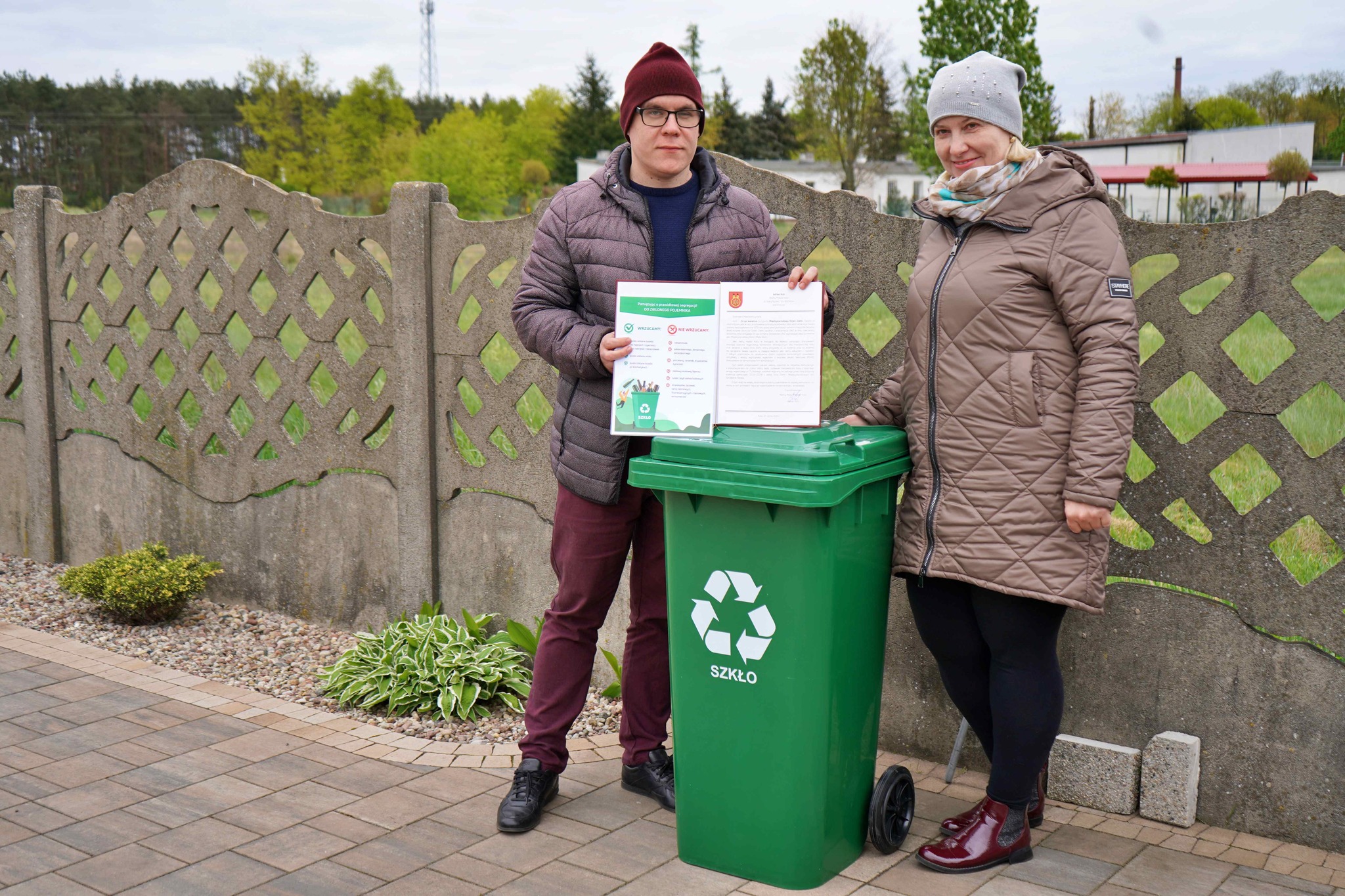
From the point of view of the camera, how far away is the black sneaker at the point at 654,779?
3.45 m

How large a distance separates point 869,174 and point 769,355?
6026 cm

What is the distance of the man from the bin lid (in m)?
0.34

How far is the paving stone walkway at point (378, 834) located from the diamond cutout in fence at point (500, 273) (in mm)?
1781

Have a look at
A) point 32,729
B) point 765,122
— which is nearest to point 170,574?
point 32,729

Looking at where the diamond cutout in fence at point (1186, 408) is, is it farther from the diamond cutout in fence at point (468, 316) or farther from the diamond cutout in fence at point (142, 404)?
the diamond cutout in fence at point (142, 404)

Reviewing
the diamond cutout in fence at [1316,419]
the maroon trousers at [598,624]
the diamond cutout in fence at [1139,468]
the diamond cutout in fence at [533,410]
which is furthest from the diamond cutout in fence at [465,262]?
the diamond cutout in fence at [1316,419]

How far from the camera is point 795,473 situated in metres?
2.69

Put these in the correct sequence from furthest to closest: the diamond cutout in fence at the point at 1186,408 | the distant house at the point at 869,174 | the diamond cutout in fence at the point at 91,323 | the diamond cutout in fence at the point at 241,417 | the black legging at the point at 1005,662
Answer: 1. the distant house at the point at 869,174
2. the diamond cutout in fence at the point at 91,323
3. the diamond cutout in fence at the point at 241,417
4. the diamond cutout in fence at the point at 1186,408
5. the black legging at the point at 1005,662

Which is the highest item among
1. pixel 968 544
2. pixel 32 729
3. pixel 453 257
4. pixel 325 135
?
pixel 325 135

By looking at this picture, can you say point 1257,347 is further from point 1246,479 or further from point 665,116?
point 665,116

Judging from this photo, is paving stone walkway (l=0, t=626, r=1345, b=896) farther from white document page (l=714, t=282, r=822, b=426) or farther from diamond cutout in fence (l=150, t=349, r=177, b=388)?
diamond cutout in fence (l=150, t=349, r=177, b=388)

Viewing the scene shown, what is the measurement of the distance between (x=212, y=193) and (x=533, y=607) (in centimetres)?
255

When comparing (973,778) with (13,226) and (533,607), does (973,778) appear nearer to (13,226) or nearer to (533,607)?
(533,607)

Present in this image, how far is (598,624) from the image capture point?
344 centimetres
